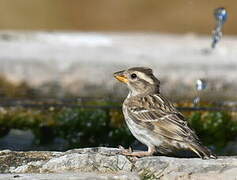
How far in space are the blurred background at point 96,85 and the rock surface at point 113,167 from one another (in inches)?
63.0

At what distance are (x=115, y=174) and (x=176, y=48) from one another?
209 inches

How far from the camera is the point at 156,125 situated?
607 cm

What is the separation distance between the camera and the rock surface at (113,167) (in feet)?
17.0

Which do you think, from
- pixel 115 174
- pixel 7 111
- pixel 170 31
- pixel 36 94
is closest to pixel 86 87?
pixel 36 94

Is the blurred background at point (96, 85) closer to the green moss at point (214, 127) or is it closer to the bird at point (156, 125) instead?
the green moss at point (214, 127)

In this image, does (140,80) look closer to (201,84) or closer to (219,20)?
(201,84)

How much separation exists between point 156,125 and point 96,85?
313cm

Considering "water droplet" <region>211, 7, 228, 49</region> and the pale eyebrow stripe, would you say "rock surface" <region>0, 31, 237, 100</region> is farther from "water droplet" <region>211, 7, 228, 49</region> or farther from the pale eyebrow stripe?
the pale eyebrow stripe

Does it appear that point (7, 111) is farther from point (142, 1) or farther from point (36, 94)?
point (142, 1)

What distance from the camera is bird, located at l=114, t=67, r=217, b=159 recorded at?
5.80 metres

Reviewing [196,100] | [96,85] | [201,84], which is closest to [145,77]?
[196,100]

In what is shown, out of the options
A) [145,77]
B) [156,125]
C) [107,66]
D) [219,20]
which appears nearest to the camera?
[156,125]

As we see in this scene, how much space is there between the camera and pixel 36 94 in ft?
29.6

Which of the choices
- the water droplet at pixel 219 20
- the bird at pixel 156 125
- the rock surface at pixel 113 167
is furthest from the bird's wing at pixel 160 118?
the water droplet at pixel 219 20
